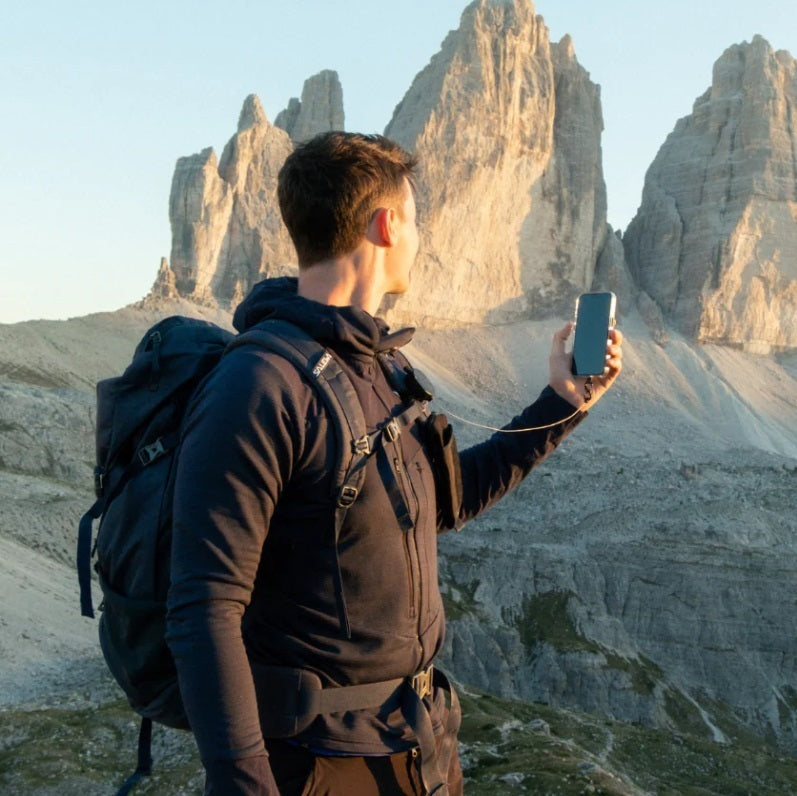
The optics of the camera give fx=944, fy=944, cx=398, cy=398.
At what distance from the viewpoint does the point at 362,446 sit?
119 inches

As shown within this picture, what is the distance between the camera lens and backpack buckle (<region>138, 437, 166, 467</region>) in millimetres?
3014

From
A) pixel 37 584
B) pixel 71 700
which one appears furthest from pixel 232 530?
pixel 37 584

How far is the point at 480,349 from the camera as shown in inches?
3531

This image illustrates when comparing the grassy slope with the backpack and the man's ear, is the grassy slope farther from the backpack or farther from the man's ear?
the man's ear

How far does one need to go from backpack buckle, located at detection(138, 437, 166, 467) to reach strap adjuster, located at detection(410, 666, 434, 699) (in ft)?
3.82

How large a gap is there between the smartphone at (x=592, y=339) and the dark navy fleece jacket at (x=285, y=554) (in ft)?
3.12

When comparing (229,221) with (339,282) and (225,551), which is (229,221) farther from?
(225,551)

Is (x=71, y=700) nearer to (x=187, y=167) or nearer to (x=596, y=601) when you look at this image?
(x=596, y=601)

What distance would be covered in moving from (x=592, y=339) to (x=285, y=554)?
1.85m

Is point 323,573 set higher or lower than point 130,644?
higher

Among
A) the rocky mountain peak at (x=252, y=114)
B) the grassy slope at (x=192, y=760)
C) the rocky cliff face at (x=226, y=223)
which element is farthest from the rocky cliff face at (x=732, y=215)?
the grassy slope at (x=192, y=760)

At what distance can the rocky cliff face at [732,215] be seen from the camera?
9862cm

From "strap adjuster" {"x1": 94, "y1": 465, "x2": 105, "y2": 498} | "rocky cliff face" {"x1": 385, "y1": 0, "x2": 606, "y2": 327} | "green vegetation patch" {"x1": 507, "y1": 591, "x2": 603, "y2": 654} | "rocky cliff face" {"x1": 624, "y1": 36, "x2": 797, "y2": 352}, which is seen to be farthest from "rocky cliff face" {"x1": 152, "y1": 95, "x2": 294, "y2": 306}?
"strap adjuster" {"x1": 94, "y1": 465, "x2": 105, "y2": 498}

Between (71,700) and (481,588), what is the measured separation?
2872 centimetres
